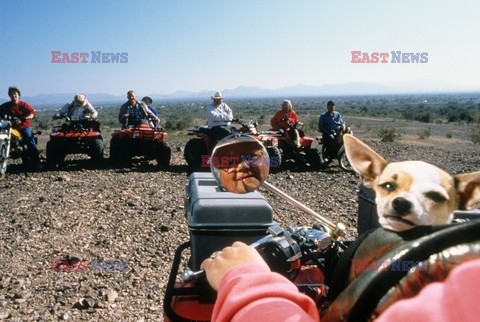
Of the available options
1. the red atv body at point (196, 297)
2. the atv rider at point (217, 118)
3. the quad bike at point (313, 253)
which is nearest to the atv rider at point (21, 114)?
the atv rider at point (217, 118)

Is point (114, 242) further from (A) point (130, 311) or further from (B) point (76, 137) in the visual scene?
(B) point (76, 137)

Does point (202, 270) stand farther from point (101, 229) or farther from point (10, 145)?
point (10, 145)

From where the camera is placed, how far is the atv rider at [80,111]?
27.5 feet

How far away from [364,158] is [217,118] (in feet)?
24.2

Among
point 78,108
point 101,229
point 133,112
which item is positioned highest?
point 78,108

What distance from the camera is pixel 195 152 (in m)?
8.02

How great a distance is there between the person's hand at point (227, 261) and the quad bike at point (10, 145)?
7252mm

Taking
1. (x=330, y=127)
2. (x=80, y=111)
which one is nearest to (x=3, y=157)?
(x=80, y=111)

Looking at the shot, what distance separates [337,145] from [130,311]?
5.29 m

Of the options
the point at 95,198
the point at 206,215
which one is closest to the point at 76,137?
the point at 95,198

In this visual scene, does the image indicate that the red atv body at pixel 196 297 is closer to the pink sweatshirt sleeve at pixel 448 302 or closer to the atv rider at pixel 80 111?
the pink sweatshirt sleeve at pixel 448 302

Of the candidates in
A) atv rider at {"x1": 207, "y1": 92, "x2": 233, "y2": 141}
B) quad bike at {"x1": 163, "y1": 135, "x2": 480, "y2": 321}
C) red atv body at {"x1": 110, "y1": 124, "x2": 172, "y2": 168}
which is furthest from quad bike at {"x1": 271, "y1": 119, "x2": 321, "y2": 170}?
quad bike at {"x1": 163, "y1": 135, "x2": 480, "y2": 321}

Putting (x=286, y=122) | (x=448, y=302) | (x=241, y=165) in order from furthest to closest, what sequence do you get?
(x=286, y=122) < (x=241, y=165) < (x=448, y=302)

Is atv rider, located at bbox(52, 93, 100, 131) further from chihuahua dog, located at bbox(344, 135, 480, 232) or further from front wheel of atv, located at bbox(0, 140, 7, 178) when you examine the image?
chihuahua dog, located at bbox(344, 135, 480, 232)
